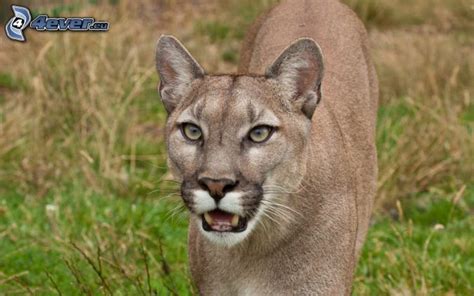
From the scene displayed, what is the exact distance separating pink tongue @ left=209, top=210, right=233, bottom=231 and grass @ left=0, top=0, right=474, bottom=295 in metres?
0.86

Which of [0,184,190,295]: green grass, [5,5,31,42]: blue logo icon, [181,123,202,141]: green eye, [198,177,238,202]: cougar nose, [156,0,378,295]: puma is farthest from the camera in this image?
[5,5,31,42]: blue logo icon

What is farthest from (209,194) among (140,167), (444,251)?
(140,167)

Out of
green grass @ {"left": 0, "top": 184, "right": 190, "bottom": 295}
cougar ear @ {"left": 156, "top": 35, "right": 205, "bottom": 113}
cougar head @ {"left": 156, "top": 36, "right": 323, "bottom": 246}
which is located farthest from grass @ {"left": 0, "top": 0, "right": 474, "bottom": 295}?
cougar head @ {"left": 156, "top": 36, "right": 323, "bottom": 246}

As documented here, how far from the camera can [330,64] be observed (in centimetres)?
512

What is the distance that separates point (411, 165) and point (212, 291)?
3.36 m

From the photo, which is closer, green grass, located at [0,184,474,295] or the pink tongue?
the pink tongue

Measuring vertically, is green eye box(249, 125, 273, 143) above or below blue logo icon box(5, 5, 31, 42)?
above

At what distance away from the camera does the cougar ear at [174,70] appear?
4.14 meters

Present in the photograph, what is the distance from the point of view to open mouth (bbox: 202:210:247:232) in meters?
3.72

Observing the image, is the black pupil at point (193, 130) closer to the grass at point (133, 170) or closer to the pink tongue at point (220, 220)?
the pink tongue at point (220, 220)

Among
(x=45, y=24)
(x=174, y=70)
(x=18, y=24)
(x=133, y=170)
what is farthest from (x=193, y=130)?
(x=45, y=24)

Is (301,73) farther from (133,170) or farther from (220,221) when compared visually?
(133,170)

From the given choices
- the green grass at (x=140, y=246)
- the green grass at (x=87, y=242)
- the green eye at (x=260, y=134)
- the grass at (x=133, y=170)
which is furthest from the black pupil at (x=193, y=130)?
the green grass at (x=87, y=242)

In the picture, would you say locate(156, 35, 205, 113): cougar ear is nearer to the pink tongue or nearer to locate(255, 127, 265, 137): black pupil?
locate(255, 127, 265, 137): black pupil
